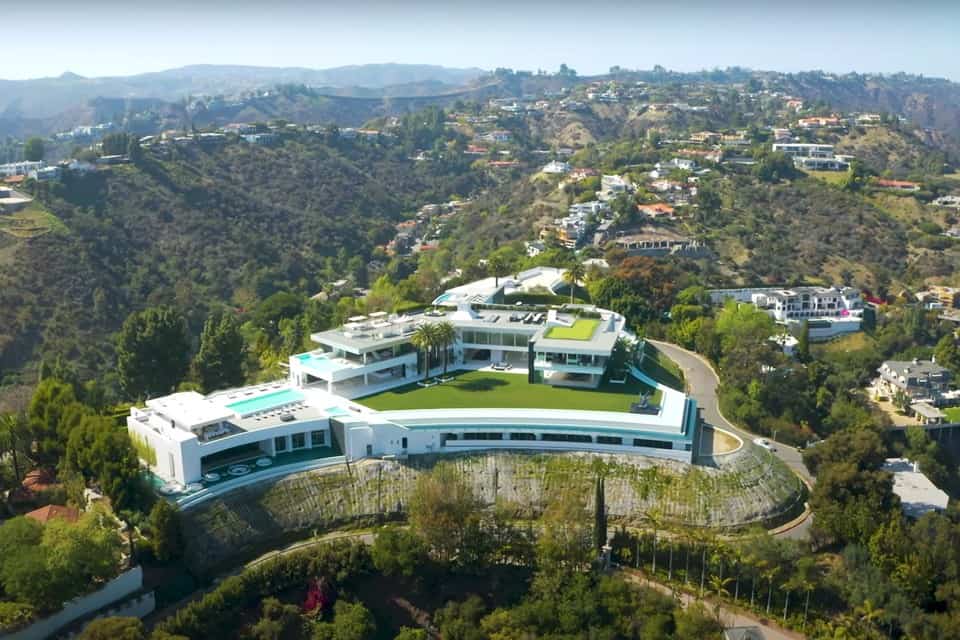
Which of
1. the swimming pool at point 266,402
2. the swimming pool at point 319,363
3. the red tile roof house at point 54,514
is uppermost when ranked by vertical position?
the swimming pool at point 319,363

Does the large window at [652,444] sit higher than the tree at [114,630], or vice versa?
the large window at [652,444]

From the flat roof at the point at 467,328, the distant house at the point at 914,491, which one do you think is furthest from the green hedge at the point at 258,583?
the distant house at the point at 914,491

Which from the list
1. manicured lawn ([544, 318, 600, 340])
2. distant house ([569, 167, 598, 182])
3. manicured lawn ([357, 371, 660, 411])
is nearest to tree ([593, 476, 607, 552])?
manicured lawn ([357, 371, 660, 411])

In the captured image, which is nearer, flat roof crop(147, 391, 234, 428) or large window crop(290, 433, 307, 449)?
flat roof crop(147, 391, 234, 428)

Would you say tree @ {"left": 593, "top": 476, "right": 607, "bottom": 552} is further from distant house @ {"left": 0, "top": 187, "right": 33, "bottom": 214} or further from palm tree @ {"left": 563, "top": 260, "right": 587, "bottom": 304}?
distant house @ {"left": 0, "top": 187, "right": 33, "bottom": 214}

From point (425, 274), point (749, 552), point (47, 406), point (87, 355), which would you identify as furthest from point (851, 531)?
point (87, 355)

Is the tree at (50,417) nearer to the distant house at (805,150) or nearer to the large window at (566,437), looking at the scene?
the large window at (566,437)
